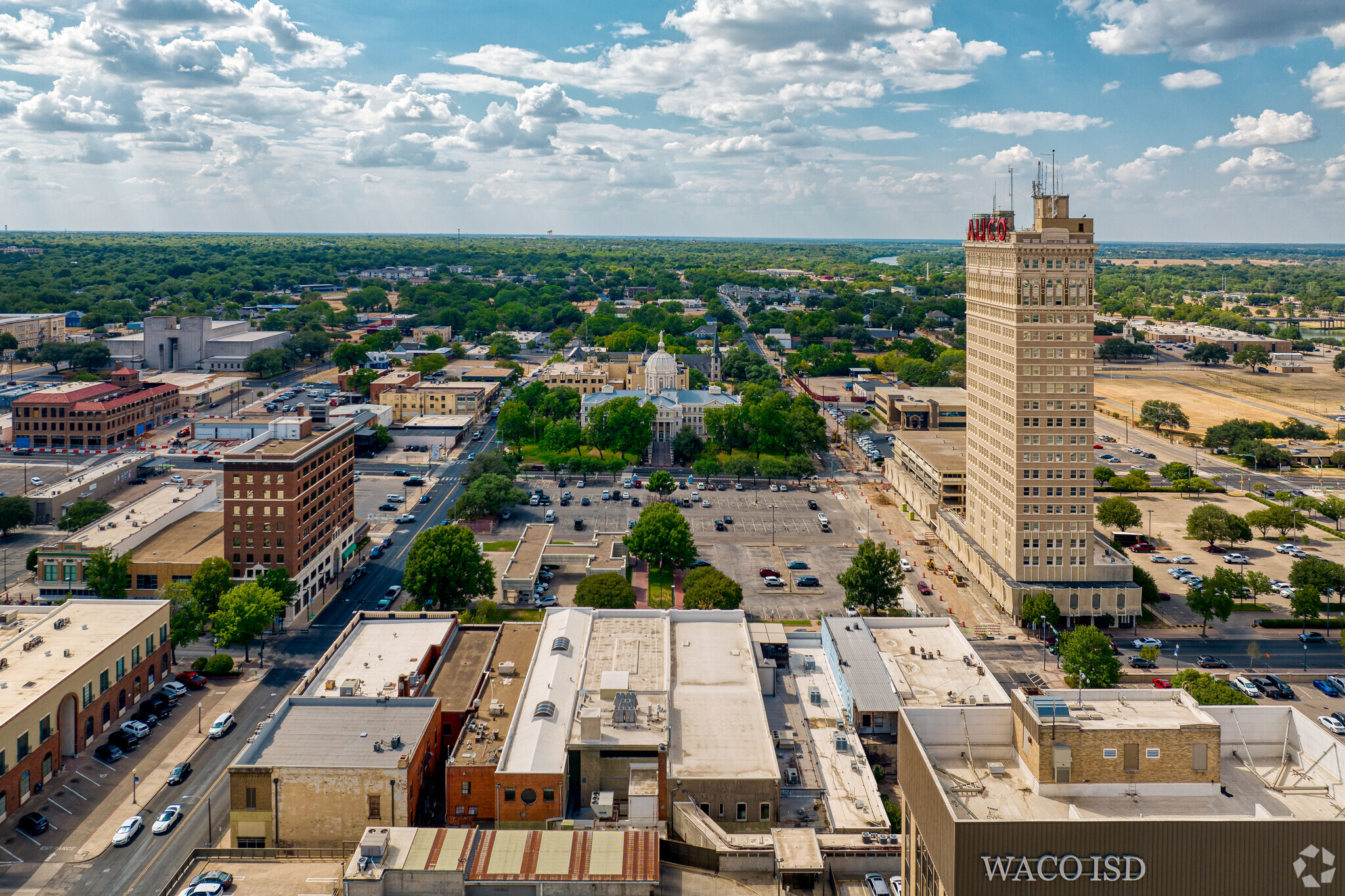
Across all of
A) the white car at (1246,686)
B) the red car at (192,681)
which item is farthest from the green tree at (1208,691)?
the red car at (192,681)

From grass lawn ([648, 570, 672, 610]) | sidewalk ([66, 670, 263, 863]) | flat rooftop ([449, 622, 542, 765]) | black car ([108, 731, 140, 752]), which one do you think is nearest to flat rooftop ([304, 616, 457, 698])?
flat rooftop ([449, 622, 542, 765])

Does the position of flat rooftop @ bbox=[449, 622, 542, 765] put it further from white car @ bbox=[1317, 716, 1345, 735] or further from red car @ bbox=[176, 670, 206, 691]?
white car @ bbox=[1317, 716, 1345, 735]

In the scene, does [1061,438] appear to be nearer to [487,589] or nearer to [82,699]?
[487,589]

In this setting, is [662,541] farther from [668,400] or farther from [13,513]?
[668,400]

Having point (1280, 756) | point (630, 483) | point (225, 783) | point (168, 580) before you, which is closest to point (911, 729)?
point (1280, 756)

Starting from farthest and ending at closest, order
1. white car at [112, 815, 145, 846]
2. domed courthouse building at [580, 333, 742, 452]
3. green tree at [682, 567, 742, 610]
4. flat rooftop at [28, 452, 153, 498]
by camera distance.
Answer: domed courthouse building at [580, 333, 742, 452] < flat rooftop at [28, 452, 153, 498] < green tree at [682, 567, 742, 610] < white car at [112, 815, 145, 846]

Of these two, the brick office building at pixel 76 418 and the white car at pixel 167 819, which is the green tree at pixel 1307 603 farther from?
the brick office building at pixel 76 418
